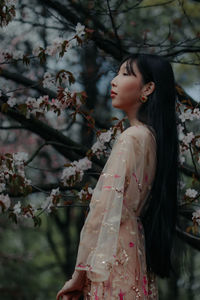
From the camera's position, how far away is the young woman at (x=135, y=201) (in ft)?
6.70

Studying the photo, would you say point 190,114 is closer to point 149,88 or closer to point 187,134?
point 187,134

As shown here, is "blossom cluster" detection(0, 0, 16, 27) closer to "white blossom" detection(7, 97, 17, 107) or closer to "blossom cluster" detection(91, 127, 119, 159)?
"white blossom" detection(7, 97, 17, 107)

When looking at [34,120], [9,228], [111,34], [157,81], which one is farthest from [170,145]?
[9,228]

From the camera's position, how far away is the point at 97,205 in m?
2.10

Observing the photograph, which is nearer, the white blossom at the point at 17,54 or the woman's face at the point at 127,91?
the woman's face at the point at 127,91

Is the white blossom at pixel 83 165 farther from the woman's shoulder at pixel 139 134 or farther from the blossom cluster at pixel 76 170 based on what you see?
the woman's shoulder at pixel 139 134

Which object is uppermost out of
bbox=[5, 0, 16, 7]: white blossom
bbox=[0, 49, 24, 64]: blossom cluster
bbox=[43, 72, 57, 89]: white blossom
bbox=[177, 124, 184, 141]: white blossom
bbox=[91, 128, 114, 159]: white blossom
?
bbox=[5, 0, 16, 7]: white blossom

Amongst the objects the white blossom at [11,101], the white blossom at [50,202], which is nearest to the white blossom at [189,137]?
the white blossom at [50,202]

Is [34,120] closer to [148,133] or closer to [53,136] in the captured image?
[53,136]

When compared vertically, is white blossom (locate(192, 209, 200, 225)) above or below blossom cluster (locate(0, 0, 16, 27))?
below

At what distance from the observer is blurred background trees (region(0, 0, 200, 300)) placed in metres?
3.74

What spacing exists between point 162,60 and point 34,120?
151cm

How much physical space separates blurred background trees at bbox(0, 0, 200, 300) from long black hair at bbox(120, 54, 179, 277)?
0.82m

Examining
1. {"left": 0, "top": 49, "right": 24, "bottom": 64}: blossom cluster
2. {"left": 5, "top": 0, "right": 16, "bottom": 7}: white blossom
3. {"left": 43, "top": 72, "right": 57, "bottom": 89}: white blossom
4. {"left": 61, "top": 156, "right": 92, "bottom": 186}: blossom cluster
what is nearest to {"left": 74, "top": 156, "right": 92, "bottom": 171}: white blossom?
{"left": 61, "top": 156, "right": 92, "bottom": 186}: blossom cluster
